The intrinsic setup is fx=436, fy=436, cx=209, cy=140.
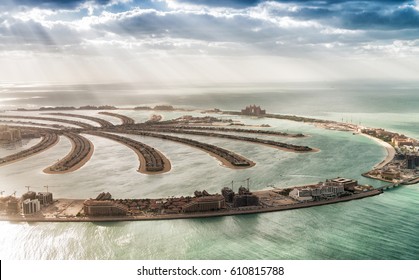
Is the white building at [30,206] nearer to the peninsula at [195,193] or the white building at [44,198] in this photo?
the peninsula at [195,193]

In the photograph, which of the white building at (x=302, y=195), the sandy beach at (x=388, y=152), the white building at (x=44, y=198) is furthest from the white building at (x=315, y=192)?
the white building at (x=44, y=198)

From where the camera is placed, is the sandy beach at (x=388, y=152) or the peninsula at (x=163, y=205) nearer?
the peninsula at (x=163, y=205)

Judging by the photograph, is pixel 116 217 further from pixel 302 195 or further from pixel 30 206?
pixel 302 195

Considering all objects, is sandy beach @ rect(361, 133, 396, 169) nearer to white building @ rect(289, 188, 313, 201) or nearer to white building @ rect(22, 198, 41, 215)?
white building @ rect(289, 188, 313, 201)

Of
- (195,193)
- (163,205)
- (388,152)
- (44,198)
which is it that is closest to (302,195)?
(195,193)

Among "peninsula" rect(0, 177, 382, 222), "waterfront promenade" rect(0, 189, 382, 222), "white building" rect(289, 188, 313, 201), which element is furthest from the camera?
"white building" rect(289, 188, 313, 201)

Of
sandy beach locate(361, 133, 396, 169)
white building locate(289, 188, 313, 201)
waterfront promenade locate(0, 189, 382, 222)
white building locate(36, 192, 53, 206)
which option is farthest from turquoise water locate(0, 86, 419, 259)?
white building locate(36, 192, 53, 206)

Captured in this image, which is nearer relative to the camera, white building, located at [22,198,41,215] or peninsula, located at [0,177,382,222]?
peninsula, located at [0,177,382,222]

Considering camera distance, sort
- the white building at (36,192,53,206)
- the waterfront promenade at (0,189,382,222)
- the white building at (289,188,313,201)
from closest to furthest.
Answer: the waterfront promenade at (0,189,382,222), the white building at (36,192,53,206), the white building at (289,188,313,201)

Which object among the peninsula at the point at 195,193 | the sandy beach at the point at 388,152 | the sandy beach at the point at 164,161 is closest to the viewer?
the peninsula at the point at 195,193
